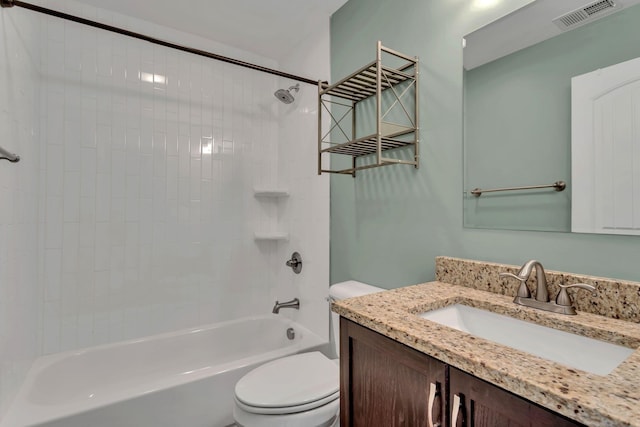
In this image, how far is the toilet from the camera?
1.12m

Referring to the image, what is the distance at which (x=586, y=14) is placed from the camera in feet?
2.92

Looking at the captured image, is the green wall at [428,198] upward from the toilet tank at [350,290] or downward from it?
upward

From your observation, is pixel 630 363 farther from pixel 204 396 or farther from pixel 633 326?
pixel 204 396

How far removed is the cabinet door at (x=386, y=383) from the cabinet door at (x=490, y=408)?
29 mm

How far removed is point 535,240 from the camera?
99cm

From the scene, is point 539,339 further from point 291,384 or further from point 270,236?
point 270,236

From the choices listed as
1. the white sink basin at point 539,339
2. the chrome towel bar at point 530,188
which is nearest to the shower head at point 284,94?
the chrome towel bar at point 530,188

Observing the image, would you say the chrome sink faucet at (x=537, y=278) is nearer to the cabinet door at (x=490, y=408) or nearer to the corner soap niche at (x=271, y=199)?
the cabinet door at (x=490, y=408)

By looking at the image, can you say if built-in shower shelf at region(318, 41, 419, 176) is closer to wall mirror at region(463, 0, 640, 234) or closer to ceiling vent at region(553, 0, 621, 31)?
wall mirror at region(463, 0, 640, 234)

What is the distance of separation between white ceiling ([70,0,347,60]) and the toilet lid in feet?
6.45

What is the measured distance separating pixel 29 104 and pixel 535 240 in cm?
234

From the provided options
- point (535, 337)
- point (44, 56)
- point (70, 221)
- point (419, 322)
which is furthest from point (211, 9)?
point (535, 337)

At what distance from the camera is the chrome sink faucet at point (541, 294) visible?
2.68 ft

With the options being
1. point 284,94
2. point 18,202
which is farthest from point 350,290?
point 18,202
